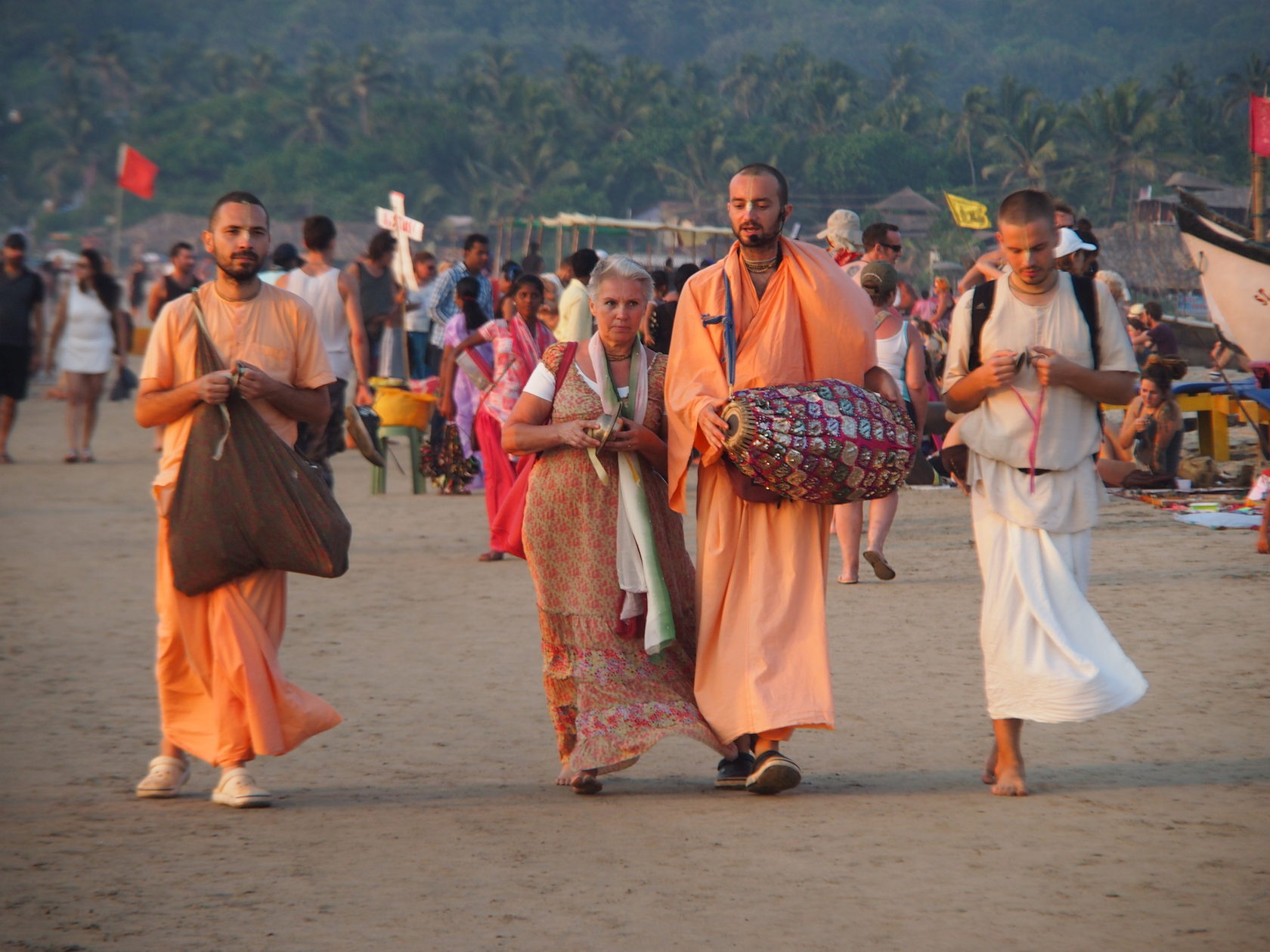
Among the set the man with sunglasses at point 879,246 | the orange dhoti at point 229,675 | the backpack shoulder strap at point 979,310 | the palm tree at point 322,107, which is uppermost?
the palm tree at point 322,107

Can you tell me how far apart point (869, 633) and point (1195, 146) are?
78345mm

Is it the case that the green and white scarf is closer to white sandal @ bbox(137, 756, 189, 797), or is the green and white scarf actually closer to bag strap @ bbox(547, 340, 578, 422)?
bag strap @ bbox(547, 340, 578, 422)

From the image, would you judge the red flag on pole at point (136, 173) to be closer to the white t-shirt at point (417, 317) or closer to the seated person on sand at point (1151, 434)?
the white t-shirt at point (417, 317)

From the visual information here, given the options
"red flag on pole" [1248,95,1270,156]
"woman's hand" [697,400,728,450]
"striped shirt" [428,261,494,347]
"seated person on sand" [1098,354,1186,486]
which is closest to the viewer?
"woman's hand" [697,400,728,450]

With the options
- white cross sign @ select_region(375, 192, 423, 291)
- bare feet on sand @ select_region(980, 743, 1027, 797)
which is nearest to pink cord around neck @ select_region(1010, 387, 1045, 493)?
bare feet on sand @ select_region(980, 743, 1027, 797)

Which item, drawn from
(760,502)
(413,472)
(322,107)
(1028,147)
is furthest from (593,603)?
(322,107)

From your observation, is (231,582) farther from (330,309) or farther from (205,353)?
(330,309)

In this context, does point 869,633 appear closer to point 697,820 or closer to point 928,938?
point 697,820

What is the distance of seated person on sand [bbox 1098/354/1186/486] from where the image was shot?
12.1 m

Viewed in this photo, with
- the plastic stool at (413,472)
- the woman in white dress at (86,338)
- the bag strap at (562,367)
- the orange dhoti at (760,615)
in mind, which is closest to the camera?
the orange dhoti at (760,615)

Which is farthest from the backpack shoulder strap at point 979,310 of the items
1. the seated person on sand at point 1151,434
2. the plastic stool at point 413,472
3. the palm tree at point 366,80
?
the palm tree at point 366,80

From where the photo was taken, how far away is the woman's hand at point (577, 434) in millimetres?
5119

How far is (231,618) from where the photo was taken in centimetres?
501

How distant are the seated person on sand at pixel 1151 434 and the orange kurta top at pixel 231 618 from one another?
8.01 m
